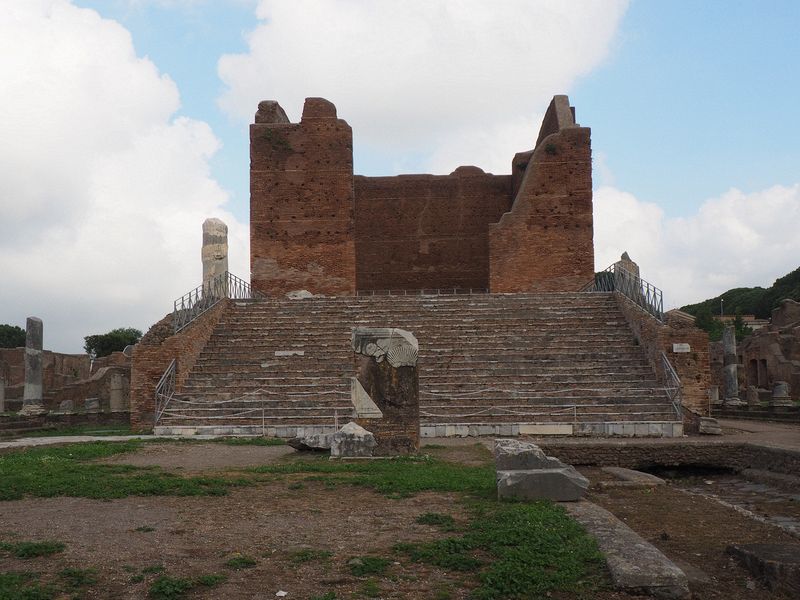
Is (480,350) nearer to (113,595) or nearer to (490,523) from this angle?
(490,523)

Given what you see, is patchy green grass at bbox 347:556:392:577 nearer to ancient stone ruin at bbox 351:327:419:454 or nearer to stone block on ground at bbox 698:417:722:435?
ancient stone ruin at bbox 351:327:419:454

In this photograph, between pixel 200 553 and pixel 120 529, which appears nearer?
pixel 200 553

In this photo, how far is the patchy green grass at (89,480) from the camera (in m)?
6.89

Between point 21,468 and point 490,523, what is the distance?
222 inches

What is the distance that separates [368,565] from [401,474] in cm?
340

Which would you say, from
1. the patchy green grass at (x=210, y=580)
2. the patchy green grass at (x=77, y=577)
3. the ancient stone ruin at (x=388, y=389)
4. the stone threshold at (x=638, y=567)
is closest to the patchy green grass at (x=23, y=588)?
the patchy green grass at (x=77, y=577)

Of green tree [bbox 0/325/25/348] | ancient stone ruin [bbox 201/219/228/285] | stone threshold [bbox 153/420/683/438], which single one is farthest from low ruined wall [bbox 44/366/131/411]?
green tree [bbox 0/325/25/348]

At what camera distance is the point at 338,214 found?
77.6ft

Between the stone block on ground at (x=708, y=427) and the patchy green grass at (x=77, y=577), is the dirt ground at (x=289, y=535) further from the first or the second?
the stone block on ground at (x=708, y=427)

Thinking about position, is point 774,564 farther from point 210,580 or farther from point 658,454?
point 658,454

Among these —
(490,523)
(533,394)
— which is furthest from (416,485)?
(533,394)

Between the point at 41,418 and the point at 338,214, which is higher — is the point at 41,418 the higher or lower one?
the lower one

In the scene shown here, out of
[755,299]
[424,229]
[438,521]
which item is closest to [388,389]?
[438,521]

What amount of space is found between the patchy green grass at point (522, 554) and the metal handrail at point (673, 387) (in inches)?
336
